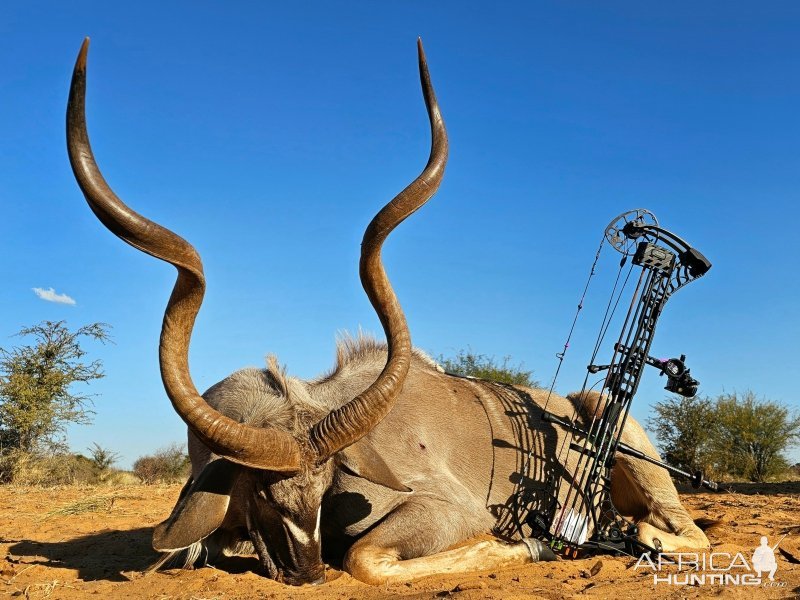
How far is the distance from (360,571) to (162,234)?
2.46 meters

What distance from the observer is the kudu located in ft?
14.8

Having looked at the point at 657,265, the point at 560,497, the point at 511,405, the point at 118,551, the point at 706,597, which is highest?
the point at 657,265

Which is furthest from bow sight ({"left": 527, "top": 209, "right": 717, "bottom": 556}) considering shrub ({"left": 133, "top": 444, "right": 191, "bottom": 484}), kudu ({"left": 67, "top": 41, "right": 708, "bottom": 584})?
shrub ({"left": 133, "top": 444, "right": 191, "bottom": 484})

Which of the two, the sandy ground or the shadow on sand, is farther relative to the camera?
the shadow on sand

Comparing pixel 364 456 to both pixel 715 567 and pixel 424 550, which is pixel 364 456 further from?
pixel 715 567

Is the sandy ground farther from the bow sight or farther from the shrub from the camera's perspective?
the shrub

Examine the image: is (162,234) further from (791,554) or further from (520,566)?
(791,554)

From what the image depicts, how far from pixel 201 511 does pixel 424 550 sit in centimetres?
162

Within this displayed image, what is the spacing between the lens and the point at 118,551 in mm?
6352

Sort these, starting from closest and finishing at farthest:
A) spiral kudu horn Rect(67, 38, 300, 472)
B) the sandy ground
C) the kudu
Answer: spiral kudu horn Rect(67, 38, 300, 472), the sandy ground, the kudu

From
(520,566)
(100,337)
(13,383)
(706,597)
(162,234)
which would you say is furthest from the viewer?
(100,337)

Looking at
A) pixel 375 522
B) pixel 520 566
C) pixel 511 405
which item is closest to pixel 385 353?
pixel 511 405

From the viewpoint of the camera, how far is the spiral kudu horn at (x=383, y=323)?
486cm

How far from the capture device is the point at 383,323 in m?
5.30
